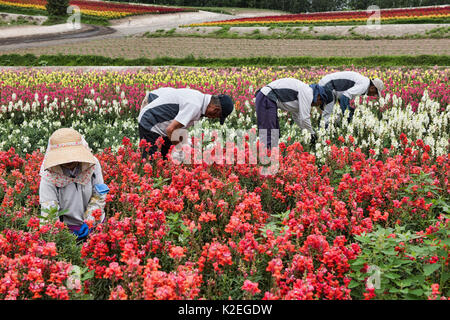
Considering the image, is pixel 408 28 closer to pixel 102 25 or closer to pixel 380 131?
pixel 380 131

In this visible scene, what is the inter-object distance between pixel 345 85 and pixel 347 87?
5 centimetres

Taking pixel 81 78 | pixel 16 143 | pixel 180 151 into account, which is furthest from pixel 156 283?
pixel 81 78

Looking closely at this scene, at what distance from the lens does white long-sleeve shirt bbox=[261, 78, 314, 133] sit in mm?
6324

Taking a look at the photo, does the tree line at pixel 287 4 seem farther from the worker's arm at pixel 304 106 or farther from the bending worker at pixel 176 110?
the bending worker at pixel 176 110

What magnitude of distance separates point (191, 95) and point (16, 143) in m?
3.50

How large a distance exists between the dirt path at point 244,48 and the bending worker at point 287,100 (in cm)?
1767

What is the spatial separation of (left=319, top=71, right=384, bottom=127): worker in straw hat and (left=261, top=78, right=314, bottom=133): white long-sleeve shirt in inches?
34.6

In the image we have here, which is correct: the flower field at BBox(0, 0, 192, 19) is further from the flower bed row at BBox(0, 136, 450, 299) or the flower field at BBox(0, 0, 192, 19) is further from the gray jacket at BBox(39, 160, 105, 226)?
the flower bed row at BBox(0, 136, 450, 299)

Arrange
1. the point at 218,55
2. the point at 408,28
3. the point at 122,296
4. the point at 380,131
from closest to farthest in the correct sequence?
the point at 122,296, the point at 380,131, the point at 218,55, the point at 408,28

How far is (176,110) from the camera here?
5293mm

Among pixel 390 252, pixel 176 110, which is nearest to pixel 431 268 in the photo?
pixel 390 252

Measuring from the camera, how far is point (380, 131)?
20.4ft

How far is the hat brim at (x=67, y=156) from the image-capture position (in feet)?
11.4

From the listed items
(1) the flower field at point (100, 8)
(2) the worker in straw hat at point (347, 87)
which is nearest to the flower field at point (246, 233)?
(2) the worker in straw hat at point (347, 87)
